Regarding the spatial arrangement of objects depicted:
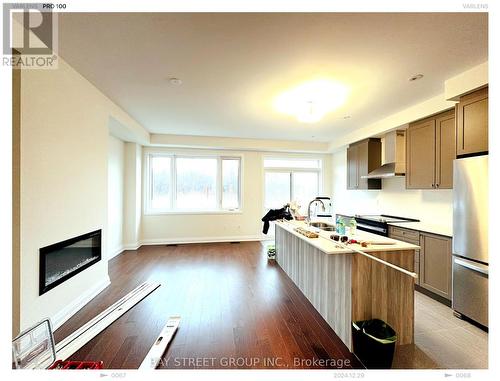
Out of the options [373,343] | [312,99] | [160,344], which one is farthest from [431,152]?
[160,344]

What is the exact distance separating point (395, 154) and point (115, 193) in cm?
571

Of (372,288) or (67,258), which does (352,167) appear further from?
(67,258)

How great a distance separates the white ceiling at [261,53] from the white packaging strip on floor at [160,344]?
2674mm

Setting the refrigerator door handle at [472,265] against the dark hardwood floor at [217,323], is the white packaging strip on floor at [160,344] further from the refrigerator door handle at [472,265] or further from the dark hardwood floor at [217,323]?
the refrigerator door handle at [472,265]

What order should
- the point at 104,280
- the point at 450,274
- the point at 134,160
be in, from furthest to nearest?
the point at 134,160 → the point at 104,280 → the point at 450,274

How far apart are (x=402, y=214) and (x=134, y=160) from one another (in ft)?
19.5

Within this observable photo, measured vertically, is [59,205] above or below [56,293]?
above

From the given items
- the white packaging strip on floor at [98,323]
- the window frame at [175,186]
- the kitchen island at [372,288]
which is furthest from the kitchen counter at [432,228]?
the white packaging strip on floor at [98,323]

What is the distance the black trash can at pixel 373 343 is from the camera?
1501 millimetres

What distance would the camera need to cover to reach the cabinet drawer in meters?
2.92

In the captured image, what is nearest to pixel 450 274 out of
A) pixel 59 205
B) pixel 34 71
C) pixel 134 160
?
pixel 59 205

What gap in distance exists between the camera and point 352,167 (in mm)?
4848
